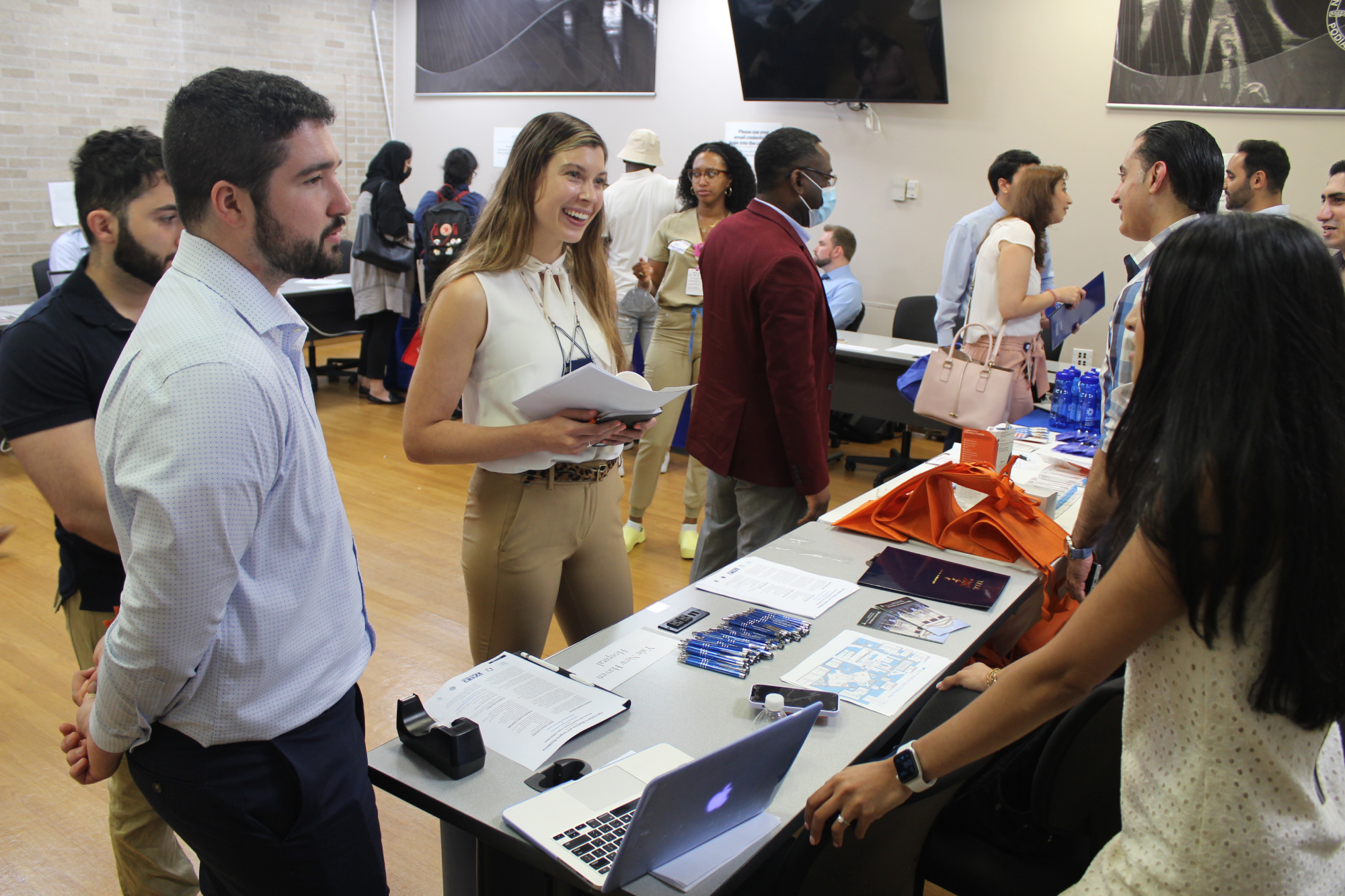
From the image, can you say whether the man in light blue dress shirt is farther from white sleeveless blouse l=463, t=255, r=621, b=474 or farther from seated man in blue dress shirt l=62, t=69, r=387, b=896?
seated man in blue dress shirt l=62, t=69, r=387, b=896

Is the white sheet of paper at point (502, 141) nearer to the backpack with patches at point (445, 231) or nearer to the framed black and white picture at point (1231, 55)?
the backpack with patches at point (445, 231)

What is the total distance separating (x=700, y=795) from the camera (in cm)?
111

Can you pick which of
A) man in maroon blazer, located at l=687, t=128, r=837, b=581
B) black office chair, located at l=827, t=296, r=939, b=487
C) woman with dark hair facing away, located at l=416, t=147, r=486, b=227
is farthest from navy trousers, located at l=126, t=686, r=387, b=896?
woman with dark hair facing away, located at l=416, t=147, r=486, b=227

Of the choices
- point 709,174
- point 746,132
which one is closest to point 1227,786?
point 709,174

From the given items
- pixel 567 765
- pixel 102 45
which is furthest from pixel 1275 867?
pixel 102 45

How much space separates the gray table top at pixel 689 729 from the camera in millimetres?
1288

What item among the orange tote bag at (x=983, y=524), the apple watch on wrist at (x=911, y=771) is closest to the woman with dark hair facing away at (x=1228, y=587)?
the apple watch on wrist at (x=911, y=771)

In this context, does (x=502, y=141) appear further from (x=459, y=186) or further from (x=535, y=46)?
(x=459, y=186)

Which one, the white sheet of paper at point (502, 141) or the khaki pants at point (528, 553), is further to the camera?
the white sheet of paper at point (502, 141)

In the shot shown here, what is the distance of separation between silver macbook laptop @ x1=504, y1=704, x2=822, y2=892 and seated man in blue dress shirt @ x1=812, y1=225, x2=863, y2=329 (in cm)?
449

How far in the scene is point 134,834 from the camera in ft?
5.90

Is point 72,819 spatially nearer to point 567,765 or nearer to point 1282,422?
point 567,765

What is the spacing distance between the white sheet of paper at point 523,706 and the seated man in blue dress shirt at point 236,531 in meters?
0.24

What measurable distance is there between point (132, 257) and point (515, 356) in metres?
0.68
